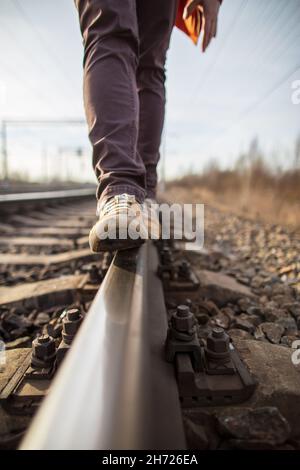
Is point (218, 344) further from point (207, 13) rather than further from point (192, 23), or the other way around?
point (192, 23)

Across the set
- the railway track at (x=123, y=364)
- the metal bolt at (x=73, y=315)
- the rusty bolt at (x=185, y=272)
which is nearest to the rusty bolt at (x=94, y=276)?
the railway track at (x=123, y=364)

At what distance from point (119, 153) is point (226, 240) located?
3.16 meters

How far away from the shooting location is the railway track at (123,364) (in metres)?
0.44

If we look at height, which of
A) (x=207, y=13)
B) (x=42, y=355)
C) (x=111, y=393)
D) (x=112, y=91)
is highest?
(x=207, y=13)

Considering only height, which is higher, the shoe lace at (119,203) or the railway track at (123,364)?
the shoe lace at (119,203)

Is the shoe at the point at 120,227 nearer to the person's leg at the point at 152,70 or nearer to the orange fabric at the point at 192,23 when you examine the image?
the person's leg at the point at 152,70

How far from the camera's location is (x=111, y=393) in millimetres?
478

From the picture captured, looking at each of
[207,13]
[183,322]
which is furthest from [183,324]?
[207,13]

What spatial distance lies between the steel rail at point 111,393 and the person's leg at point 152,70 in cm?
123

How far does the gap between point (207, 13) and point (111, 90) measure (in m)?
0.94

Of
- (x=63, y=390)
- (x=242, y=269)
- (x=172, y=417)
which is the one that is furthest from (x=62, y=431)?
(x=242, y=269)

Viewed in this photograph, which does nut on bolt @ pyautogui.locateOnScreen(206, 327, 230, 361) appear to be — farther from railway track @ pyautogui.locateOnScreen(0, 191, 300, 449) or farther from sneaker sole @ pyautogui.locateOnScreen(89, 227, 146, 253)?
sneaker sole @ pyautogui.locateOnScreen(89, 227, 146, 253)
